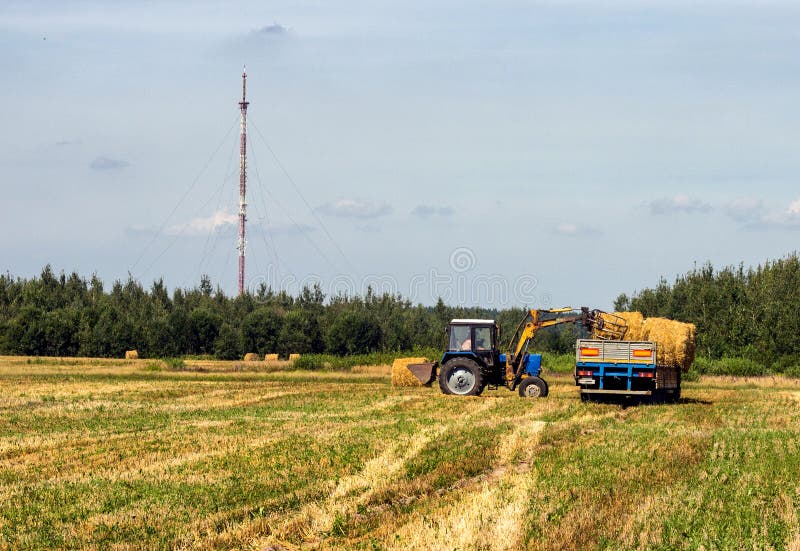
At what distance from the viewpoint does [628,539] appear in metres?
12.1

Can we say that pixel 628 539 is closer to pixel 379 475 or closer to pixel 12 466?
pixel 379 475

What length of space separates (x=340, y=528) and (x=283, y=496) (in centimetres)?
219

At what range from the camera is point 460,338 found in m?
38.2

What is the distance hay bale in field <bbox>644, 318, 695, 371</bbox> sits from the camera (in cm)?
3678

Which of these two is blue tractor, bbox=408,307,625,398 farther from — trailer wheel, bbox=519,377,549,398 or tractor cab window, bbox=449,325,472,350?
trailer wheel, bbox=519,377,549,398

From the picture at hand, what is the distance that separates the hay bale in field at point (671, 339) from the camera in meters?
36.8

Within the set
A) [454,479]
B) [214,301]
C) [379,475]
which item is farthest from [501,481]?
[214,301]

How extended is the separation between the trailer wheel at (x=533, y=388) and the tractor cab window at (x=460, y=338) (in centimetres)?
254

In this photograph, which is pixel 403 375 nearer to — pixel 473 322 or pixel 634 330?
pixel 473 322

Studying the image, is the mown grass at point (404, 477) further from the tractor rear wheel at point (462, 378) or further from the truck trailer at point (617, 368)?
the tractor rear wheel at point (462, 378)

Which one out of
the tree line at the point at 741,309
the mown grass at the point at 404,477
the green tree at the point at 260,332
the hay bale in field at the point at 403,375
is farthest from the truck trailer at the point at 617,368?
the green tree at the point at 260,332

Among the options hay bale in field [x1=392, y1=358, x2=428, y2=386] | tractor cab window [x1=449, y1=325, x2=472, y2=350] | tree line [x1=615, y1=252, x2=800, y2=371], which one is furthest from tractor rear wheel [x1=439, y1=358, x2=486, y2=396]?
tree line [x1=615, y1=252, x2=800, y2=371]

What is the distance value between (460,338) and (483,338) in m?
0.85

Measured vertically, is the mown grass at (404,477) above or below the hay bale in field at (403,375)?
below
